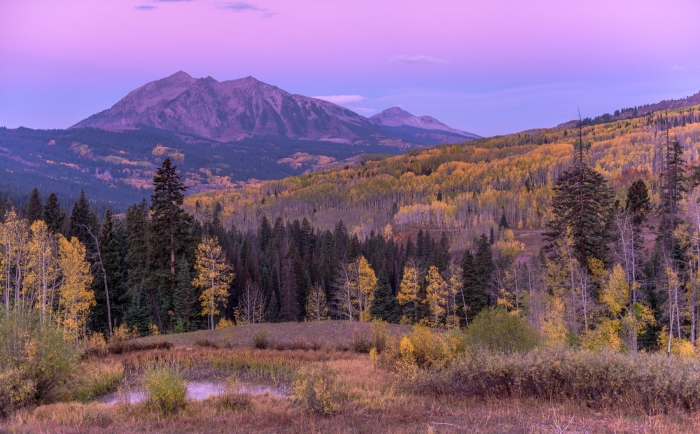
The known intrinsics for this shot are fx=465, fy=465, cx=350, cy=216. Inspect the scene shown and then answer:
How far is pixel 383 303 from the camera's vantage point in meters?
58.8

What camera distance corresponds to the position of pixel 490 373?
1352 cm

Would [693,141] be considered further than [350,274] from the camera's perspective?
Yes

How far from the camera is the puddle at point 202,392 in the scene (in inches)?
613

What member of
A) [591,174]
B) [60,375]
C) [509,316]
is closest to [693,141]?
[591,174]

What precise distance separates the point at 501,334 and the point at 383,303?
41.6 meters

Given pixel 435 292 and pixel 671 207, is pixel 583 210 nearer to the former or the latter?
pixel 671 207

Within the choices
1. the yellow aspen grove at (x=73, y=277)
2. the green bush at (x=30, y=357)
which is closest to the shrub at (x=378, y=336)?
the green bush at (x=30, y=357)

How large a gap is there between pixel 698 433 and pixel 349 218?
163m

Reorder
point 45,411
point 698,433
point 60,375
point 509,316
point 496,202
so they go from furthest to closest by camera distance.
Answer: point 496,202 < point 509,316 < point 60,375 < point 45,411 < point 698,433

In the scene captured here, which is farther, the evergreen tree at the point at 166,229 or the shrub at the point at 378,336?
the evergreen tree at the point at 166,229

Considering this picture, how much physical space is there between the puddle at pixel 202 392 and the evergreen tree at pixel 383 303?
1624 inches

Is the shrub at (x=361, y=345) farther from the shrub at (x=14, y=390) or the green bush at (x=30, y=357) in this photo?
the shrub at (x=14, y=390)

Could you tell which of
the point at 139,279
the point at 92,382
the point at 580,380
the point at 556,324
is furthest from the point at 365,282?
the point at 580,380

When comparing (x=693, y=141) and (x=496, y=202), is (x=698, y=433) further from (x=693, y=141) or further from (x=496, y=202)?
(x=693, y=141)
